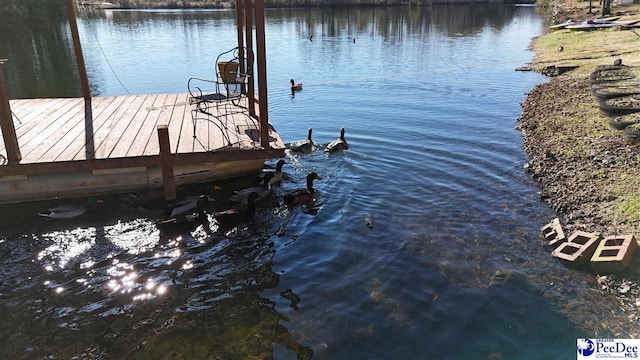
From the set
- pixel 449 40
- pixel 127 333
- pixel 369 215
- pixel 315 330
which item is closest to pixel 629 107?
pixel 369 215

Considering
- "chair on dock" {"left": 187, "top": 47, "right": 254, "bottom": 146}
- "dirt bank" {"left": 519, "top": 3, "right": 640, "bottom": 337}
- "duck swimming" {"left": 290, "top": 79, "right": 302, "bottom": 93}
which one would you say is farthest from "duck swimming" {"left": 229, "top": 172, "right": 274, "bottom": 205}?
"duck swimming" {"left": 290, "top": 79, "right": 302, "bottom": 93}

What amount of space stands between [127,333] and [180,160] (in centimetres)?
372

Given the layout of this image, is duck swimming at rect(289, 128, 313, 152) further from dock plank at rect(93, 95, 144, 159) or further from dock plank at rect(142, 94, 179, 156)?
dock plank at rect(93, 95, 144, 159)

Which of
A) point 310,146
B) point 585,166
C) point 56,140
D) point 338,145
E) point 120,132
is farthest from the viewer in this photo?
point 310,146

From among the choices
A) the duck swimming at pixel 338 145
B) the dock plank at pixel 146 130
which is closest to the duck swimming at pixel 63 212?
the dock plank at pixel 146 130

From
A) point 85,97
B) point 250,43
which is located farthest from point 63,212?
point 250,43

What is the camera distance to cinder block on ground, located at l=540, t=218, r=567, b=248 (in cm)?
731

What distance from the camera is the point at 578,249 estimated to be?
6910 mm

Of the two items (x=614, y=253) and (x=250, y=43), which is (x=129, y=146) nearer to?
(x=250, y=43)

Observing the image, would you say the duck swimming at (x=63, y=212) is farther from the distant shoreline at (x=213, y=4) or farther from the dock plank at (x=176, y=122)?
the distant shoreline at (x=213, y=4)

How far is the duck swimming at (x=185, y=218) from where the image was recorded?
7.75 m

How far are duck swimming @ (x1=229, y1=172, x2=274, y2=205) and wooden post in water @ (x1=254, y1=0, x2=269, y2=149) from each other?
88 centimetres

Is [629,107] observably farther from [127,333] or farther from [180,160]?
[127,333]

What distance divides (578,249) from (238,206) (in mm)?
5951
